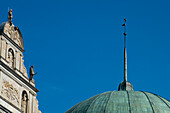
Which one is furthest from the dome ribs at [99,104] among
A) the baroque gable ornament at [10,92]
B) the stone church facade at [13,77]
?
the baroque gable ornament at [10,92]

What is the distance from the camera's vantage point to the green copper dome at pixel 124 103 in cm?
8744

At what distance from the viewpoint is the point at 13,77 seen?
61.0 metres

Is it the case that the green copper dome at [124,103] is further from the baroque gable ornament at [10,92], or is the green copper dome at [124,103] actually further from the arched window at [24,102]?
the baroque gable ornament at [10,92]

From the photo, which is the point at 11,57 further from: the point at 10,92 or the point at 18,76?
the point at 10,92

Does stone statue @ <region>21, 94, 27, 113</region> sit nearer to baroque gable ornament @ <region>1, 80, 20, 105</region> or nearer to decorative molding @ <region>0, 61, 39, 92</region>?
decorative molding @ <region>0, 61, 39, 92</region>

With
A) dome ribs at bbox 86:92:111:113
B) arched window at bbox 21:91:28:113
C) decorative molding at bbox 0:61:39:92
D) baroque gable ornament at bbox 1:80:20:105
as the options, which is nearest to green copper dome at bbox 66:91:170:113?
dome ribs at bbox 86:92:111:113

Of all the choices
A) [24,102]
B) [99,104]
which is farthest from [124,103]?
[24,102]

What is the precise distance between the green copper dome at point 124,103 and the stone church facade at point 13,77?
25207mm

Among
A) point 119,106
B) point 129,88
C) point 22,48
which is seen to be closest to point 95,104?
point 119,106

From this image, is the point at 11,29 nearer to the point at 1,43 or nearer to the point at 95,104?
the point at 1,43

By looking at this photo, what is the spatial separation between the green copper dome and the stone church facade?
25.2 meters

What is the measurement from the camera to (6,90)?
2338 inches

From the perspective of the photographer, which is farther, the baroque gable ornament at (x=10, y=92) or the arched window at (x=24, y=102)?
the arched window at (x=24, y=102)

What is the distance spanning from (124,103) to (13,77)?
3088cm
